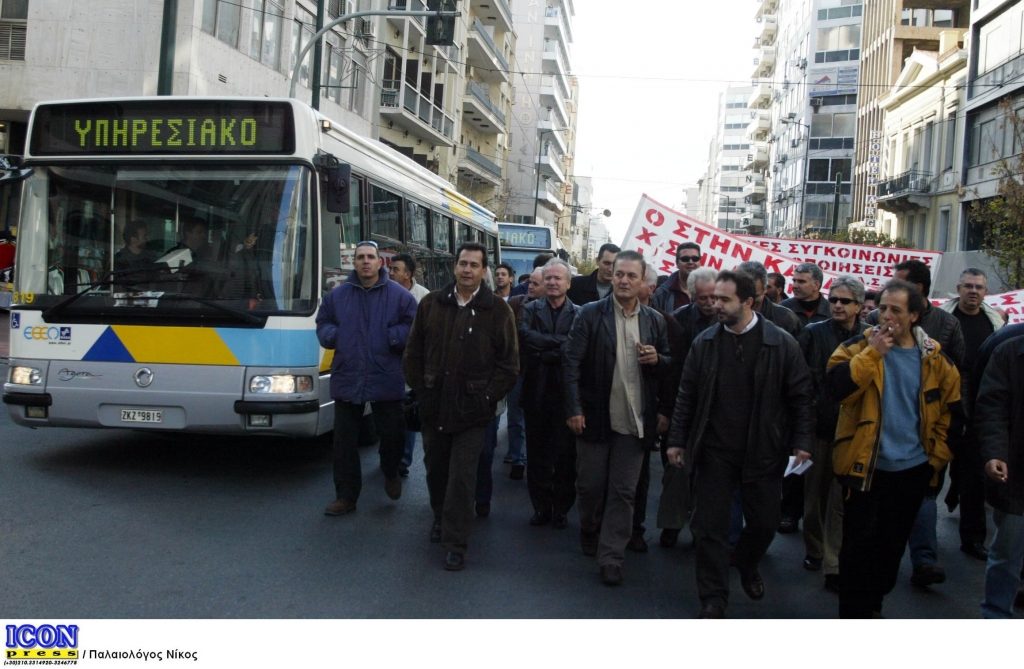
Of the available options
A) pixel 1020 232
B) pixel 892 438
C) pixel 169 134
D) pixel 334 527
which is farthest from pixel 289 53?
pixel 892 438

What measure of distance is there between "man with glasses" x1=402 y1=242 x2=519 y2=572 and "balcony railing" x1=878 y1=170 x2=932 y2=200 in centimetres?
4156

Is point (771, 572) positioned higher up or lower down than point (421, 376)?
lower down

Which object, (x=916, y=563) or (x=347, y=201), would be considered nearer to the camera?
(x=916, y=563)

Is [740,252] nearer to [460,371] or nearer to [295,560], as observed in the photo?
[460,371]

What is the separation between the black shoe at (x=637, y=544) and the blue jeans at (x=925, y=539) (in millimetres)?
1673

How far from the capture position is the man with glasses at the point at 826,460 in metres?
6.30

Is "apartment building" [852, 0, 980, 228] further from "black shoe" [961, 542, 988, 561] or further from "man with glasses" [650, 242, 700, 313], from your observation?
"black shoe" [961, 542, 988, 561]

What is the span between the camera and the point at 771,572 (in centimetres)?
660

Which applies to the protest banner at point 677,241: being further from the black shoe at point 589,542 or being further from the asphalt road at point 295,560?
the black shoe at point 589,542

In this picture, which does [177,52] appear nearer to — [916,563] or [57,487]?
[57,487]

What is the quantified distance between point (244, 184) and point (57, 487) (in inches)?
103

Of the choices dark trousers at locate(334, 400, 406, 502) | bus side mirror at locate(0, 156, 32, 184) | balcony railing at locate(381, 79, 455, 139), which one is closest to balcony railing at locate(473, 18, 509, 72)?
balcony railing at locate(381, 79, 455, 139)

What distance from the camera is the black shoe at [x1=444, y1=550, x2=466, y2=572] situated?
6.11 meters
